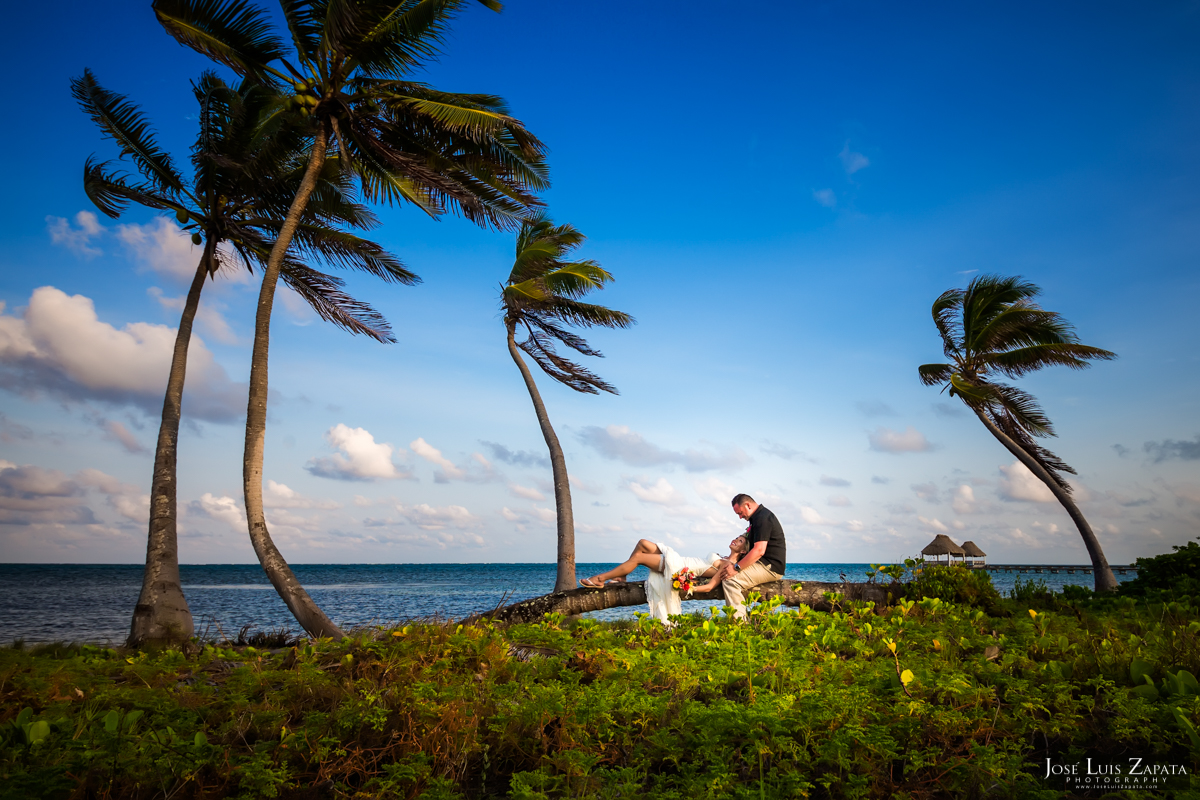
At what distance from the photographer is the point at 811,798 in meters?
3.40

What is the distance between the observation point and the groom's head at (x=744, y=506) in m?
8.67

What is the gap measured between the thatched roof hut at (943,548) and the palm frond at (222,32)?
35.0 m

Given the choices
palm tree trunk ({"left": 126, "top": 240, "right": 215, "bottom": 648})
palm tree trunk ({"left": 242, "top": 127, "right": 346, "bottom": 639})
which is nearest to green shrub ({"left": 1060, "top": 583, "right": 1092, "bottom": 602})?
palm tree trunk ({"left": 242, "top": 127, "right": 346, "bottom": 639})

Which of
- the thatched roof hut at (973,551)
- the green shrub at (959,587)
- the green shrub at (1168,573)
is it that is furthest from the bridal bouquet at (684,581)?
the thatched roof hut at (973,551)

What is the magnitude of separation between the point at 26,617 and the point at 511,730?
79.9ft

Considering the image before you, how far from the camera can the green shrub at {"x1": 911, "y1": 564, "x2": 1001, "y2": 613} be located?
29.8 feet

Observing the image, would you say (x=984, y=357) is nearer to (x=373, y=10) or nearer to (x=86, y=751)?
(x=373, y=10)

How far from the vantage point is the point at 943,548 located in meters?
33.3

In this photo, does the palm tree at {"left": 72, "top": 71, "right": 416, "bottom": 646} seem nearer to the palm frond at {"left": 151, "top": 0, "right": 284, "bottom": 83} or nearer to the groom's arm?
the palm frond at {"left": 151, "top": 0, "right": 284, "bottom": 83}

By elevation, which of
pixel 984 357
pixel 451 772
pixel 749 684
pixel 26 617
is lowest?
pixel 26 617

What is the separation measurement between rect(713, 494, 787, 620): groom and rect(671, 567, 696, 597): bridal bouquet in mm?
331

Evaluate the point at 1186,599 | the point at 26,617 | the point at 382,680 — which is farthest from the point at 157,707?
the point at 26,617

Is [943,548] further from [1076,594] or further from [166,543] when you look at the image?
[166,543]

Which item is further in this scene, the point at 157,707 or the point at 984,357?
the point at 984,357
